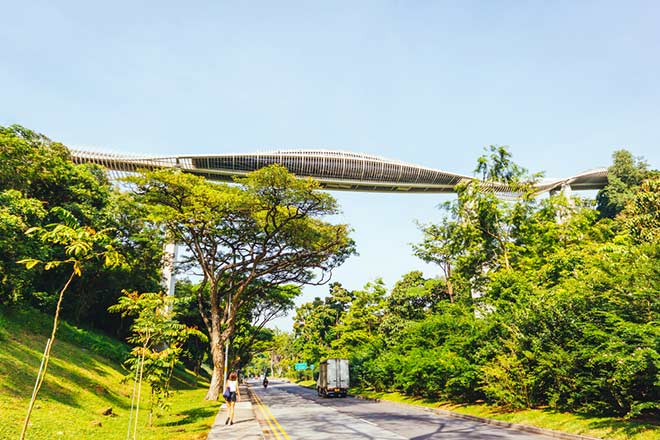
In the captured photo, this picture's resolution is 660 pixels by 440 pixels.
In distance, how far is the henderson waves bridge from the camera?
41938 mm

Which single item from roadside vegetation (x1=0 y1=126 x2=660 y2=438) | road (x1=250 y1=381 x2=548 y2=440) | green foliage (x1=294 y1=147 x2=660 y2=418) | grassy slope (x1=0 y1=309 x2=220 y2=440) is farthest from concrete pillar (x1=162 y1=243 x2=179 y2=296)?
road (x1=250 y1=381 x2=548 y2=440)

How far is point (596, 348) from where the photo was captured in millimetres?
12578

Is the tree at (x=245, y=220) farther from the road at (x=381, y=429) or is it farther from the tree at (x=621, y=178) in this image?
the tree at (x=621, y=178)

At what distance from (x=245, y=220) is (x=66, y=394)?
13.4 m

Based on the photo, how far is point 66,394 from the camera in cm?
1583

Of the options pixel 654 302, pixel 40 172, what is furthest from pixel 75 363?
pixel 654 302

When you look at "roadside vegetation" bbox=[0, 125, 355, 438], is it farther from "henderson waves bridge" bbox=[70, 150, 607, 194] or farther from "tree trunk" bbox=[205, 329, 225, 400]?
"henderson waves bridge" bbox=[70, 150, 607, 194]

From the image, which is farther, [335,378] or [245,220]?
[335,378]

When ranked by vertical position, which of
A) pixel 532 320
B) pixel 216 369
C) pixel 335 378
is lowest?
pixel 335 378

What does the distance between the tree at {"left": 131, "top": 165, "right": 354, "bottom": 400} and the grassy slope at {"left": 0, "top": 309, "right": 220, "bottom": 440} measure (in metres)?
6.93

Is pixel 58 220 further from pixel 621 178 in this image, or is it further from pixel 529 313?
pixel 621 178

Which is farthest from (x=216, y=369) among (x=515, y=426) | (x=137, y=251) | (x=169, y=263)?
(x=515, y=426)

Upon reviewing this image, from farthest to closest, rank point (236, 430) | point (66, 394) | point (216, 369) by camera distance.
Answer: point (216, 369) → point (66, 394) → point (236, 430)

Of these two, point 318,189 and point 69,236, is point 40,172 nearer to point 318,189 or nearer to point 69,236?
point 318,189
